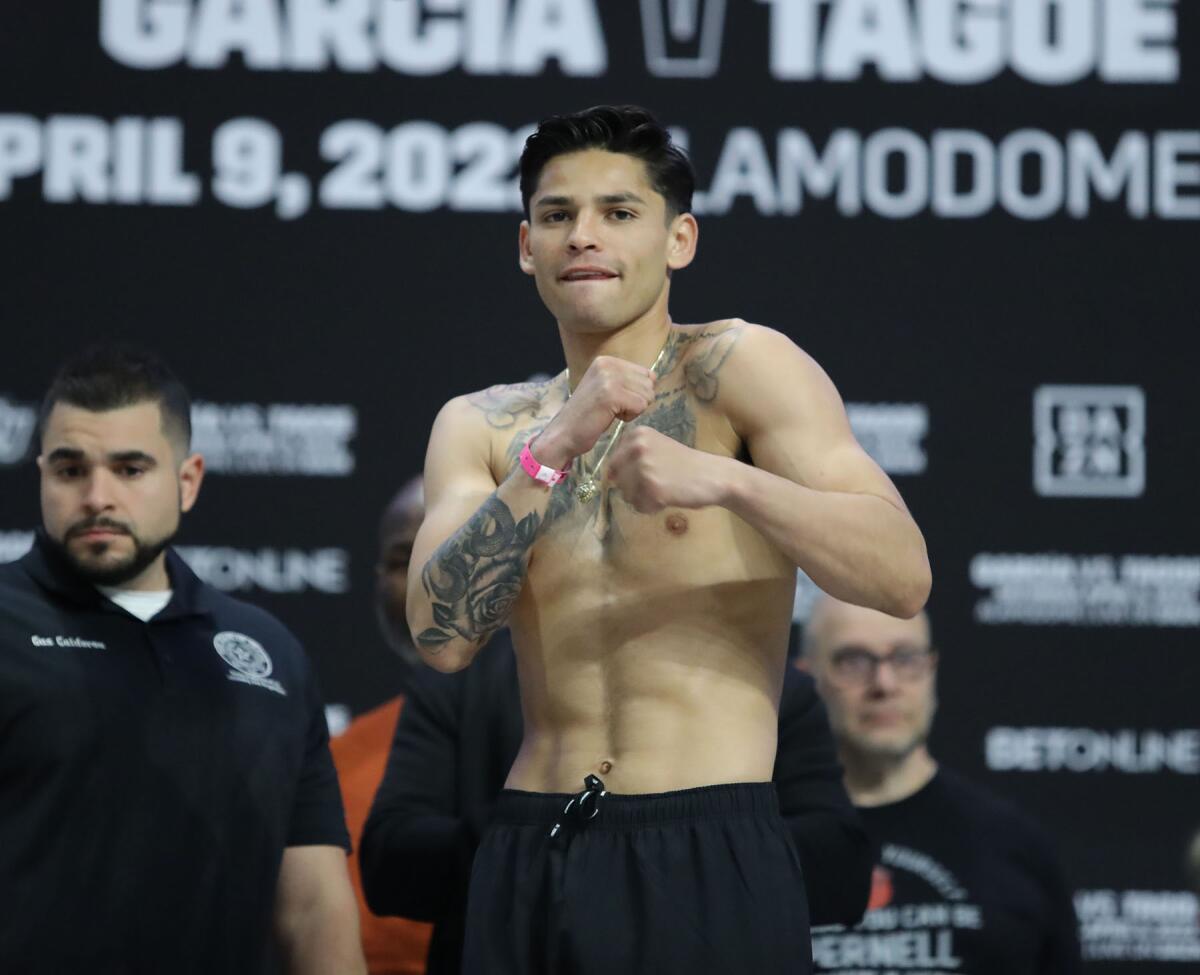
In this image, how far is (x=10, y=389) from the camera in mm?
4328

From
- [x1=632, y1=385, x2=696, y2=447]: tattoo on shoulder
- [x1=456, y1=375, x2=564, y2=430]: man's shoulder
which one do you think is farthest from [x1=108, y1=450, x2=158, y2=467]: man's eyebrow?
[x1=632, y1=385, x2=696, y2=447]: tattoo on shoulder

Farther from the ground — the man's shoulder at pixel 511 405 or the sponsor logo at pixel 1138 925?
the man's shoulder at pixel 511 405

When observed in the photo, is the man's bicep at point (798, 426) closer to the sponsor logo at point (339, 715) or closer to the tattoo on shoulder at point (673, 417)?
the tattoo on shoulder at point (673, 417)

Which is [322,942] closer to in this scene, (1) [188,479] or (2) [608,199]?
(1) [188,479]

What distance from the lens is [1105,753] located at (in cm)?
430

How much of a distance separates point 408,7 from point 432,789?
219cm

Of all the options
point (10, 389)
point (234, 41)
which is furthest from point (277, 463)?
point (234, 41)

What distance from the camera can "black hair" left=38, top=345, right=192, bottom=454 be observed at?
3.06m

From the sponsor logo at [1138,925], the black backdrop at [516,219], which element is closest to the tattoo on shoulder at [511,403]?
the black backdrop at [516,219]

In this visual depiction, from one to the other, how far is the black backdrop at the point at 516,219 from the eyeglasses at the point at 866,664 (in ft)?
1.52

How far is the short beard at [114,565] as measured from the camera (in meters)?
2.96

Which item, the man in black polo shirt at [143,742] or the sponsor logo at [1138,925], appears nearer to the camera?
the man in black polo shirt at [143,742]

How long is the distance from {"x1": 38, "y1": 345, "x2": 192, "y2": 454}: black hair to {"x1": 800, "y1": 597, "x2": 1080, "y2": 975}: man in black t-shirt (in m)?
1.63

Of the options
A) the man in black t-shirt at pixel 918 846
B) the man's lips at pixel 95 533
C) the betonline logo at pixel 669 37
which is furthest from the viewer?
the betonline logo at pixel 669 37
